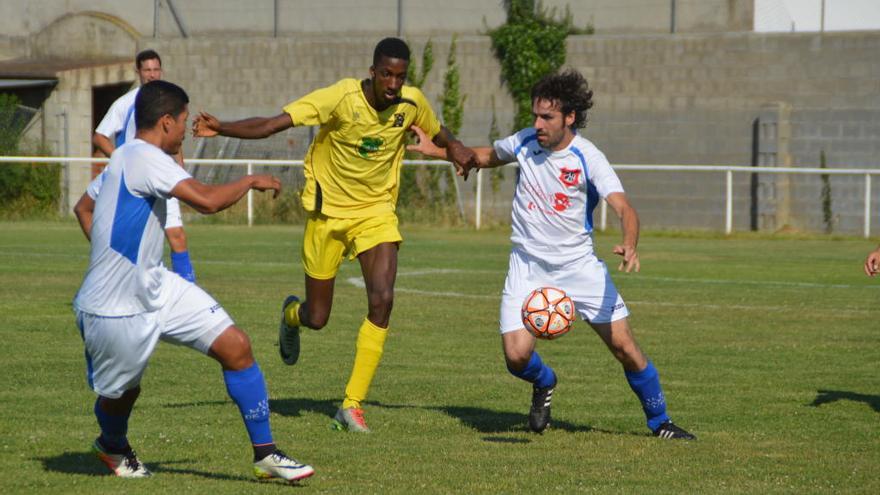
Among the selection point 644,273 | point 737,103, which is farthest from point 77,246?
point 737,103

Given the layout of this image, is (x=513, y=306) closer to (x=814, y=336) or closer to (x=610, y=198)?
(x=610, y=198)

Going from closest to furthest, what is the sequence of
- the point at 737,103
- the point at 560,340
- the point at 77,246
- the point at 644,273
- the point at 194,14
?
1. the point at 560,340
2. the point at 644,273
3. the point at 77,246
4. the point at 737,103
5. the point at 194,14

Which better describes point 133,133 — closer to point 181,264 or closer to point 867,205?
point 181,264

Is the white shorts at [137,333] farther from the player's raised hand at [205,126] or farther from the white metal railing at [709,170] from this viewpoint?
the white metal railing at [709,170]

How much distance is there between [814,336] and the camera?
1334cm

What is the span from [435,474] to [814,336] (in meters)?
7.22

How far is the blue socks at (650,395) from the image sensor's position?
827 cm

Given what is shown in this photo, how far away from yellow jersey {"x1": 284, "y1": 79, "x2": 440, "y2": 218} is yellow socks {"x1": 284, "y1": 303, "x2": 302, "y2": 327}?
776 millimetres

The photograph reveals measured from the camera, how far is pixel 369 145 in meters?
9.14

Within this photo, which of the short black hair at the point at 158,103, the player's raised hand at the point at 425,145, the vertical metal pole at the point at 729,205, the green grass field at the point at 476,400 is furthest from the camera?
the vertical metal pole at the point at 729,205

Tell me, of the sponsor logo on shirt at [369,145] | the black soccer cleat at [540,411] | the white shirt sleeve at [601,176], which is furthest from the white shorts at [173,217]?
the white shirt sleeve at [601,176]

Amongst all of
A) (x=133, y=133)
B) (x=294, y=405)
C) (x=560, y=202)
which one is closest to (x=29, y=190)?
(x=133, y=133)

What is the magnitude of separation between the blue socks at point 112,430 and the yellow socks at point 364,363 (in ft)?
5.96

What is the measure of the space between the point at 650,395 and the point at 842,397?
7.04 ft
